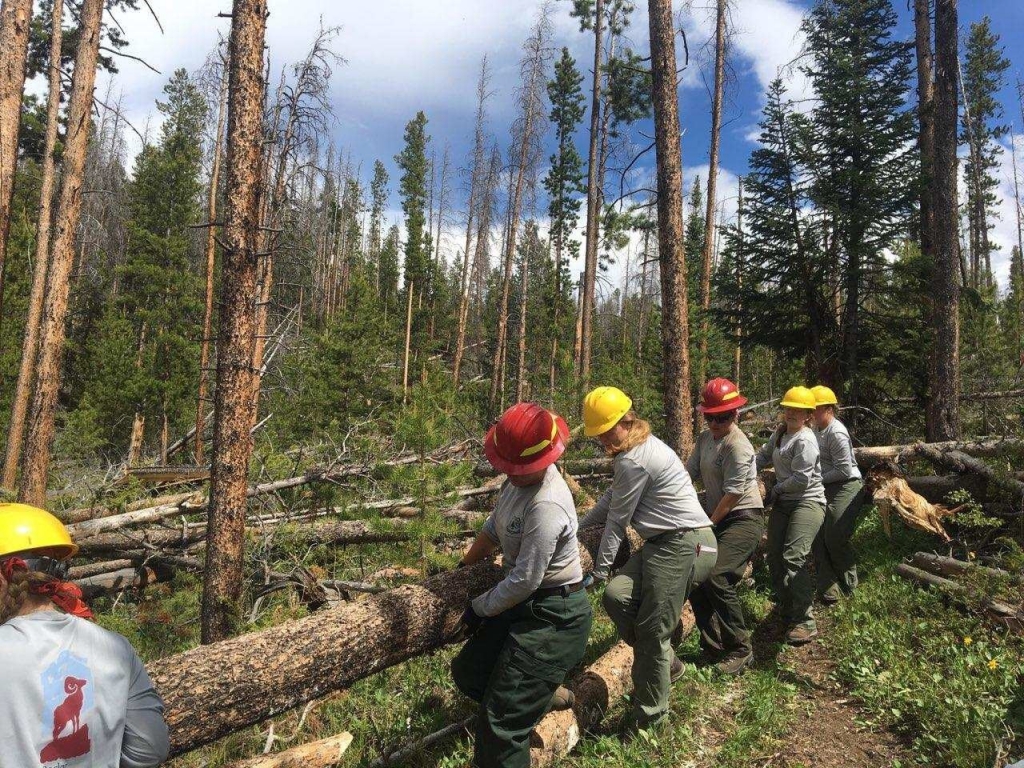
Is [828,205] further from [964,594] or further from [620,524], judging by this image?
[620,524]

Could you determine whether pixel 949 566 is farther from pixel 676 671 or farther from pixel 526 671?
pixel 526 671

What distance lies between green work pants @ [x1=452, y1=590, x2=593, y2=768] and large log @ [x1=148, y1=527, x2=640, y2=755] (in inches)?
25.6

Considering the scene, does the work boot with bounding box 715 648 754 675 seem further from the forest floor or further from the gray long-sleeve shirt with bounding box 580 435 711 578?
the gray long-sleeve shirt with bounding box 580 435 711 578

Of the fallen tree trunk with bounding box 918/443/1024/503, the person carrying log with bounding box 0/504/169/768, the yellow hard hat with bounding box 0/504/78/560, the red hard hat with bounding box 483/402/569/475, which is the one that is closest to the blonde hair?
the red hard hat with bounding box 483/402/569/475

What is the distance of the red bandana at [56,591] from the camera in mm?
1772

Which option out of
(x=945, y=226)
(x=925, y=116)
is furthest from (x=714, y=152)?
(x=945, y=226)

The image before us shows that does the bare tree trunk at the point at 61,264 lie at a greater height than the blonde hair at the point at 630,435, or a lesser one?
greater

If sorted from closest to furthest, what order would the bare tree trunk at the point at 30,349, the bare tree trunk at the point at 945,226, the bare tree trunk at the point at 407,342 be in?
the bare tree trunk at the point at 945,226, the bare tree trunk at the point at 30,349, the bare tree trunk at the point at 407,342

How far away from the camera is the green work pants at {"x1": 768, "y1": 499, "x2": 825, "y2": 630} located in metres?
4.88

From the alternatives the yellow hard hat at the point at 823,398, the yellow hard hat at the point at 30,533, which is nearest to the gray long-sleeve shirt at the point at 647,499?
the yellow hard hat at the point at 823,398

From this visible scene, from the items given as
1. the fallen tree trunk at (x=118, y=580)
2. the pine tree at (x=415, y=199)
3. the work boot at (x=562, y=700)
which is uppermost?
the pine tree at (x=415, y=199)

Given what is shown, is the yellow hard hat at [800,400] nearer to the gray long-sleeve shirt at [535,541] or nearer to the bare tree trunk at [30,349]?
the gray long-sleeve shirt at [535,541]

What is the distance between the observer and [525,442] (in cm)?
291

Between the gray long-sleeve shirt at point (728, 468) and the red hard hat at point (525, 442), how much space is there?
227cm
